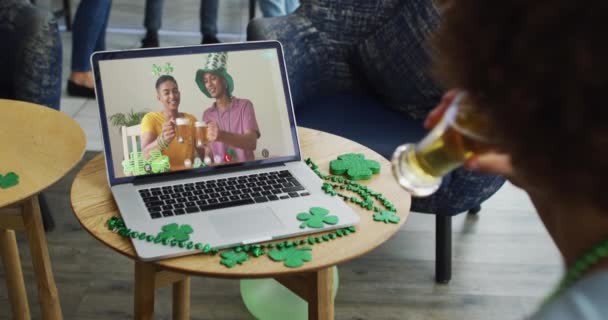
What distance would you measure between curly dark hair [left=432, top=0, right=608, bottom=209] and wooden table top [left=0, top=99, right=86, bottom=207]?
925mm

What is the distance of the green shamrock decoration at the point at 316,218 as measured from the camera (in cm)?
114

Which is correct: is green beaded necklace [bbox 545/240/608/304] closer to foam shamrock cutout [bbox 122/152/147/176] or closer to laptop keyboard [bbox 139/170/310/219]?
laptop keyboard [bbox 139/170/310/219]

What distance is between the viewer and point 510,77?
0.48 meters

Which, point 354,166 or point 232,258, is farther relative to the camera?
point 354,166

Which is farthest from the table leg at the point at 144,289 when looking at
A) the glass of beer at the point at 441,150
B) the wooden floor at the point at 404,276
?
the wooden floor at the point at 404,276

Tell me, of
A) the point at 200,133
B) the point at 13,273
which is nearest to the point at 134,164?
the point at 200,133

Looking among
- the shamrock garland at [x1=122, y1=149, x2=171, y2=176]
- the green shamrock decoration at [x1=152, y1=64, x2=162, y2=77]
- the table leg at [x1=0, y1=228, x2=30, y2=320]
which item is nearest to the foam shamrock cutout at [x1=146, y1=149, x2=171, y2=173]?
the shamrock garland at [x1=122, y1=149, x2=171, y2=176]

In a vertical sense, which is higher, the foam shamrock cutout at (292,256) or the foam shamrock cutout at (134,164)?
the foam shamrock cutout at (134,164)

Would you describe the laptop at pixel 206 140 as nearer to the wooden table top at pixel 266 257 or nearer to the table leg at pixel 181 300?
the wooden table top at pixel 266 257

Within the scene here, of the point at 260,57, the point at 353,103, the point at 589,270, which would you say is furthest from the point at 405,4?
the point at 589,270

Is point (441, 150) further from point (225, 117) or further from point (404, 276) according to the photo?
point (404, 276)

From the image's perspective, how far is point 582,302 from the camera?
50 cm

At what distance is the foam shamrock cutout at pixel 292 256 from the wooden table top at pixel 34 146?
0.45 m

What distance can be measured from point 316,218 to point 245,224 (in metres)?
0.12
